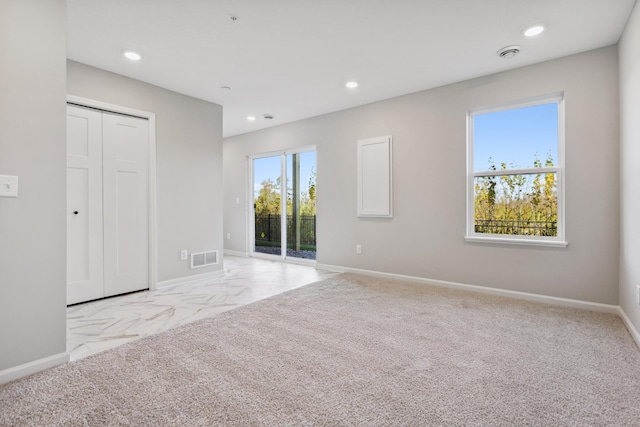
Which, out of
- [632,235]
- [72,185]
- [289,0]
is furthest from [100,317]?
[632,235]

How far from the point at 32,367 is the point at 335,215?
12.2 feet

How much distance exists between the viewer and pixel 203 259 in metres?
4.39

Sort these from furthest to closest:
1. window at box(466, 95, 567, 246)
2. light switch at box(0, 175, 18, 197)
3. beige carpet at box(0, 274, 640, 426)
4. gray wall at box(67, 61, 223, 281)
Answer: gray wall at box(67, 61, 223, 281)
window at box(466, 95, 567, 246)
light switch at box(0, 175, 18, 197)
beige carpet at box(0, 274, 640, 426)

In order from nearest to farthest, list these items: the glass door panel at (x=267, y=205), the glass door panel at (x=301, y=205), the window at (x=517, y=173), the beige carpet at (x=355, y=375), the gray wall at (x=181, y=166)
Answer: the beige carpet at (x=355, y=375) → the window at (x=517, y=173) → the gray wall at (x=181, y=166) → the glass door panel at (x=301, y=205) → the glass door panel at (x=267, y=205)

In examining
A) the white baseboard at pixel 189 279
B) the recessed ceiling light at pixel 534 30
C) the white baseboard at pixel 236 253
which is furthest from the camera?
the white baseboard at pixel 236 253

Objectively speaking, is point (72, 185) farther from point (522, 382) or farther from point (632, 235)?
point (632, 235)

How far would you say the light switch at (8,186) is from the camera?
1760 millimetres

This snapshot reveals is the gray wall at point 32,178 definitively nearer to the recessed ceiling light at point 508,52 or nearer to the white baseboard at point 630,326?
the recessed ceiling light at point 508,52

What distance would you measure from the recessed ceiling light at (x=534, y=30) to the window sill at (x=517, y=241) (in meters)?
1.97

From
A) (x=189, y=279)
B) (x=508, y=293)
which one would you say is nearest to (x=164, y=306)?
(x=189, y=279)

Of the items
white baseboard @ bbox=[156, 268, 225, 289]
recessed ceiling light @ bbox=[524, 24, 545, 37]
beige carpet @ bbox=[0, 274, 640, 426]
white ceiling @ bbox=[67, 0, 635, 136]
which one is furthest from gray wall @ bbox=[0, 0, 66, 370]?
recessed ceiling light @ bbox=[524, 24, 545, 37]

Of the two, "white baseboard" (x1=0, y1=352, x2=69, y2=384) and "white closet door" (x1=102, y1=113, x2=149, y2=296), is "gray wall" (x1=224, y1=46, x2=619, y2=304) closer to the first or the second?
"white closet door" (x1=102, y1=113, x2=149, y2=296)

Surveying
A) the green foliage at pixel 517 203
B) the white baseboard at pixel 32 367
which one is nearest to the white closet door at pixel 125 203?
the white baseboard at pixel 32 367

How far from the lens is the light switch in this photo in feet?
5.78
